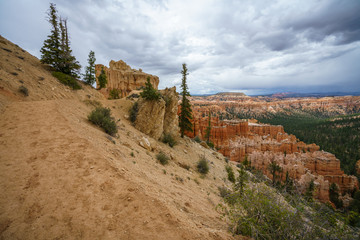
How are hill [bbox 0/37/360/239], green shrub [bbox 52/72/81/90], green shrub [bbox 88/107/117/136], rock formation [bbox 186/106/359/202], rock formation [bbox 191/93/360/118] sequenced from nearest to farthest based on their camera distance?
1. hill [bbox 0/37/360/239]
2. green shrub [bbox 88/107/117/136]
3. green shrub [bbox 52/72/81/90]
4. rock formation [bbox 186/106/359/202]
5. rock formation [bbox 191/93/360/118]

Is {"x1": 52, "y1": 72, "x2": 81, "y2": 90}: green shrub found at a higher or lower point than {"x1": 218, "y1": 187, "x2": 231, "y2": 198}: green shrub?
higher

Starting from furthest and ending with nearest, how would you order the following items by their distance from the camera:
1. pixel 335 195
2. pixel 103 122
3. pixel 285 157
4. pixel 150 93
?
pixel 285 157
pixel 335 195
pixel 150 93
pixel 103 122

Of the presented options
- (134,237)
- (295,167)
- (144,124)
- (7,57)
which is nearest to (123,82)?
(7,57)

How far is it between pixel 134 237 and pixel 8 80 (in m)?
15.1

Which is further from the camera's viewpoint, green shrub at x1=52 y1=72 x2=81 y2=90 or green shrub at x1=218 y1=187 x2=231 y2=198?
green shrub at x1=52 y1=72 x2=81 y2=90

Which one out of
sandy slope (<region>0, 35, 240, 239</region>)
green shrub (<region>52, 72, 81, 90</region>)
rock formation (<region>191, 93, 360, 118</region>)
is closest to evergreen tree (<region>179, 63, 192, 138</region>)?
green shrub (<region>52, 72, 81, 90</region>)

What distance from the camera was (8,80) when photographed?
1066 cm

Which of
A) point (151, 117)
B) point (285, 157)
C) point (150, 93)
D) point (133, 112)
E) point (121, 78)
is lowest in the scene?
point (285, 157)

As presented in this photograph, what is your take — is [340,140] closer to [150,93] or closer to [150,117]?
Result: [150,117]

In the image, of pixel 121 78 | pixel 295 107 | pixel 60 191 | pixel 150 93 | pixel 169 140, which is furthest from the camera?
pixel 295 107

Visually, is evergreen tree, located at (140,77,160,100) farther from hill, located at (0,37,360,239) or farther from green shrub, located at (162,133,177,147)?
hill, located at (0,37,360,239)

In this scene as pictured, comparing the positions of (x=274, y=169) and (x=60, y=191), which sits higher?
(x=60, y=191)

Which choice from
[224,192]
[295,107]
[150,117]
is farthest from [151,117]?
[295,107]

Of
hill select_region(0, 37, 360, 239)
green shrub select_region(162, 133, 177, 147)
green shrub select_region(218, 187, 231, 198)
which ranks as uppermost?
hill select_region(0, 37, 360, 239)
